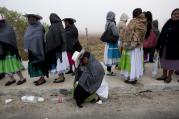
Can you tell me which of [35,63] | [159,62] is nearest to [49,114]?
[35,63]

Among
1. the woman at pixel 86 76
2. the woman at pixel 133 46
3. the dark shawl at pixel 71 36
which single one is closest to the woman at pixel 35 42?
the dark shawl at pixel 71 36

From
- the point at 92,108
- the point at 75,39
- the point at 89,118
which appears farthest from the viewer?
the point at 75,39

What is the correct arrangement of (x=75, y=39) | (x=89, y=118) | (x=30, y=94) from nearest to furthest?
(x=89, y=118) → (x=30, y=94) → (x=75, y=39)

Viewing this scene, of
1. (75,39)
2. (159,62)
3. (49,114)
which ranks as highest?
(75,39)

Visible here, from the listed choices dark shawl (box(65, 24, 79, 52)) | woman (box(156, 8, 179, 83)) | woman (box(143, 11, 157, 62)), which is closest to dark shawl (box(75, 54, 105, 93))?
dark shawl (box(65, 24, 79, 52))

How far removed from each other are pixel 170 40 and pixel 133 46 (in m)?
0.94

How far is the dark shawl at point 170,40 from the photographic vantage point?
7.02 m

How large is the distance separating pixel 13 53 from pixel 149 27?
3.54 metres

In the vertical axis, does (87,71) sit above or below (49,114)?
above

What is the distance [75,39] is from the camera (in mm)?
7891

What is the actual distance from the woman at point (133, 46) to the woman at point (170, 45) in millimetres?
586

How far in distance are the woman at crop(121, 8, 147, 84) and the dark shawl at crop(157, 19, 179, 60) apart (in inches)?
22.9

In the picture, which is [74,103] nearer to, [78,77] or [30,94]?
[78,77]

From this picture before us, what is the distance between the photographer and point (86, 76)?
637cm
